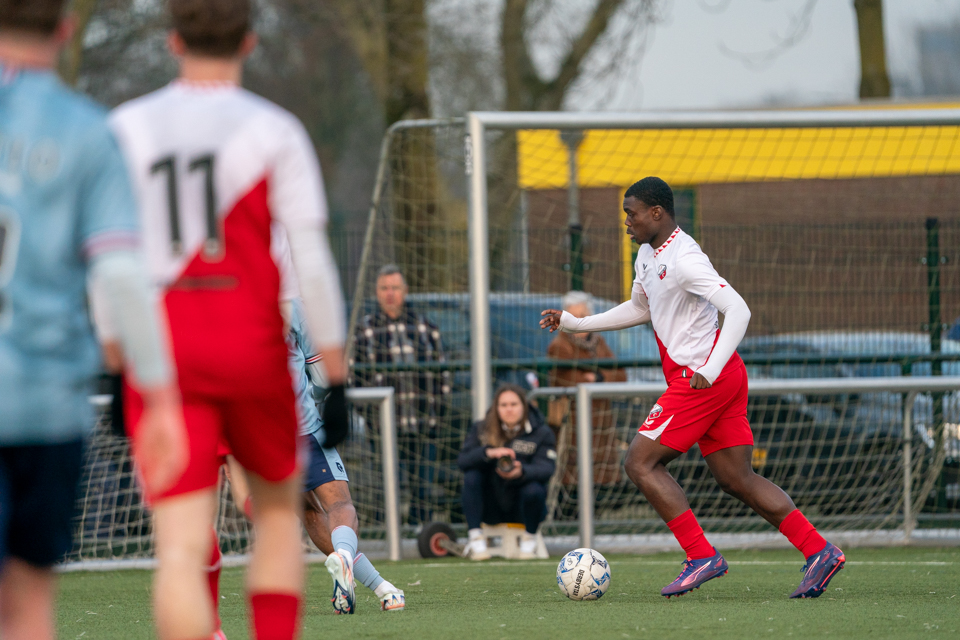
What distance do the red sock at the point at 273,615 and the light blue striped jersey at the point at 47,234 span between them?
2.59ft

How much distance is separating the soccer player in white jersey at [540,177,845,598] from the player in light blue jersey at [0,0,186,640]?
11.7 feet

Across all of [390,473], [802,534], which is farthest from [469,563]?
[802,534]

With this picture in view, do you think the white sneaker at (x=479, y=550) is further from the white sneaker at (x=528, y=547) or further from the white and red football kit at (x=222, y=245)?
the white and red football kit at (x=222, y=245)

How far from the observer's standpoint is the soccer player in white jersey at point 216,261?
282cm

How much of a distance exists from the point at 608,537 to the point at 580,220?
267 cm

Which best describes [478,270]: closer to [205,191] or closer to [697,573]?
[697,573]

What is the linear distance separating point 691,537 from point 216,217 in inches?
141

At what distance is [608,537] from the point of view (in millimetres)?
9031

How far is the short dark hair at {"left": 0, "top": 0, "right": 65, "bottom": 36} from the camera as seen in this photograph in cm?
244

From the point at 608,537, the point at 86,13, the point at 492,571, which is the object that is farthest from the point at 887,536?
the point at 86,13

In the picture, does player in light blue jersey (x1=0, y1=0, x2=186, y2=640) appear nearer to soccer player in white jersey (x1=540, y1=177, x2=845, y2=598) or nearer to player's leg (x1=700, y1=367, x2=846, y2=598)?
soccer player in white jersey (x1=540, y1=177, x2=845, y2=598)

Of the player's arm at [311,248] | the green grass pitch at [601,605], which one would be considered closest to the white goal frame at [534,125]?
the green grass pitch at [601,605]

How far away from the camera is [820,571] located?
5652 millimetres

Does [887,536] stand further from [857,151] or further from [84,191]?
[84,191]
